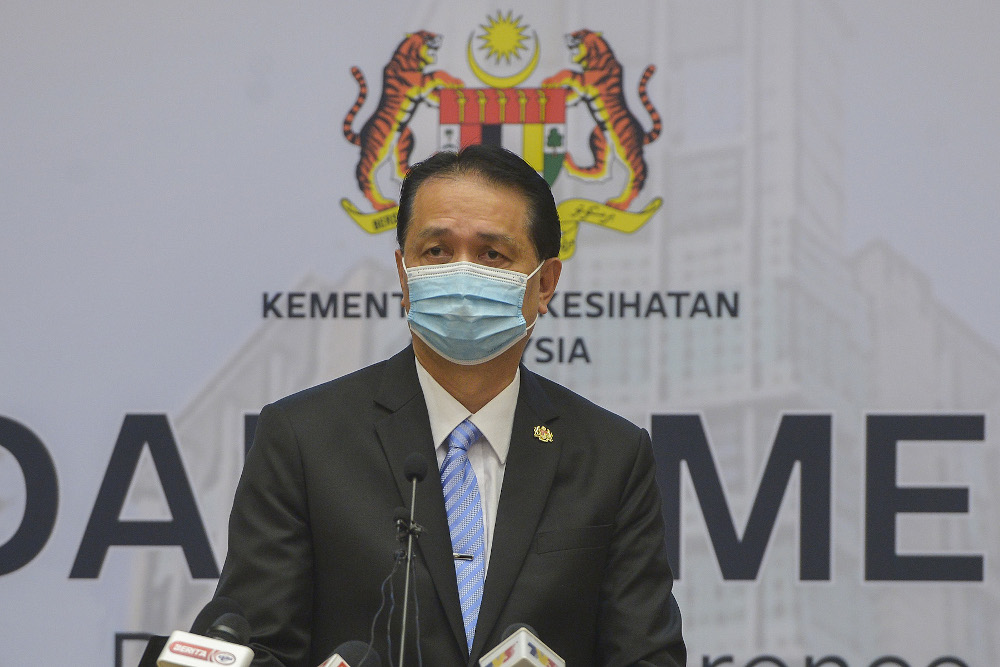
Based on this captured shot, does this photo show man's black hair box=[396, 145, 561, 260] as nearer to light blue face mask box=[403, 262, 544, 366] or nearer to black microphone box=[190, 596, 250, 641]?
light blue face mask box=[403, 262, 544, 366]

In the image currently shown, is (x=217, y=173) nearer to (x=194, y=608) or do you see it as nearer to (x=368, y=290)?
(x=368, y=290)

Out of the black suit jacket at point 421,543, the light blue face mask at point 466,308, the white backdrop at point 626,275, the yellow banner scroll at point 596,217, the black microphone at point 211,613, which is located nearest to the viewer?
the black microphone at point 211,613

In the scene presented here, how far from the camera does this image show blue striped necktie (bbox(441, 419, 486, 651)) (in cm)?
205

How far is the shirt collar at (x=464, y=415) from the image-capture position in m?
2.21

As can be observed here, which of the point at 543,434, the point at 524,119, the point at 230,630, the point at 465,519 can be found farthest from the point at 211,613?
the point at 524,119

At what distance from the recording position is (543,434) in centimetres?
224

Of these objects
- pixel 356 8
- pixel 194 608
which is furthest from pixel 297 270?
pixel 194 608

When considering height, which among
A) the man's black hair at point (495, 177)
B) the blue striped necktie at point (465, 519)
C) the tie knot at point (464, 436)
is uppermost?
the man's black hair at point (495, 177)

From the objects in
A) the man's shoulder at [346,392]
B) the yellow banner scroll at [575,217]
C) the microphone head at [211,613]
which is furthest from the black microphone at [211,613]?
the yellow banner scroll at [575,217]

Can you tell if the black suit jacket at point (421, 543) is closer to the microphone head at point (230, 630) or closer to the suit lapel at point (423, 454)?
the suit lapel at point (423, 454)

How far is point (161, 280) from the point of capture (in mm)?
4008

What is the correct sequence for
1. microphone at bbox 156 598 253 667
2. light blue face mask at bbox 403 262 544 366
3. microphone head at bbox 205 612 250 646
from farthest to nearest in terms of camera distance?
1. light blue face mask at bbox 403 262 544 366
2. microphone head at bbox 205 612 250 646
3. microphone at bbox 156 598 253 667

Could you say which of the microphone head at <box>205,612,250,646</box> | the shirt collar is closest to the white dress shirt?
the shirt collar

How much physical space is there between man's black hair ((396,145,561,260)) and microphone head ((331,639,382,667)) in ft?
3.12
